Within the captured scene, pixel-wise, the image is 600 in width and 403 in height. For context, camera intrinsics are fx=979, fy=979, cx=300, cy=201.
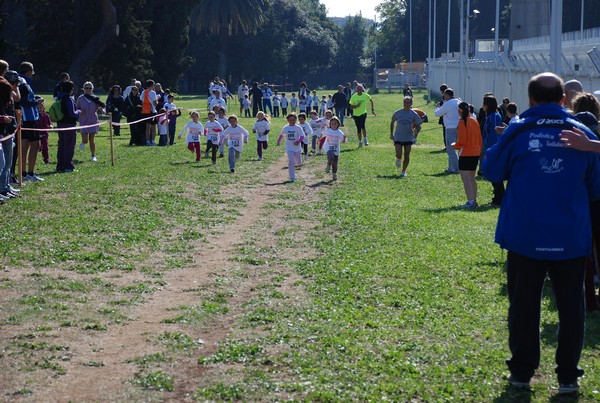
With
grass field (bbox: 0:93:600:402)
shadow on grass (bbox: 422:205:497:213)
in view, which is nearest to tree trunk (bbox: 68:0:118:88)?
grass field (bbox: 0:93:600:402)

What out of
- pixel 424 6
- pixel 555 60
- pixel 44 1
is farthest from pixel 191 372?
pixel 424 6

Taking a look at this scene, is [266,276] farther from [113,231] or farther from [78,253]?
[113,231]

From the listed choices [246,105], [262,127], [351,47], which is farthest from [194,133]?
[351,47]

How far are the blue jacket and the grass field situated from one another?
1056 mm

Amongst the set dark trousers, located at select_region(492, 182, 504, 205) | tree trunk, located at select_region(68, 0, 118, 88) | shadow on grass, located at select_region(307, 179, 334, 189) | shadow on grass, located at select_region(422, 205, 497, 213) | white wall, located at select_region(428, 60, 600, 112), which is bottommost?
shadow on grass, located at select_region(307, 179, 334, 189)

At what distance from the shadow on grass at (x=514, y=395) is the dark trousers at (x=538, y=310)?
0.30ft

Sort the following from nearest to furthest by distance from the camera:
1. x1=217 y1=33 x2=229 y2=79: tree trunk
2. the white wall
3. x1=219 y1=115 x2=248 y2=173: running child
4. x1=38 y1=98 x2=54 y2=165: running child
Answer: x1=38 y1=98 x2=54 y2=165: running child → x1=219 y1=115 x2=248 y2=173: running child → the white wall → x1=217 y1=33 x2=229 y2=79: tree trunk

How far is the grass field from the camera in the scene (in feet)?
23.1

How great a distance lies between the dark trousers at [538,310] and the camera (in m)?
6.66

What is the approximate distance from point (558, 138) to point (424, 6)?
120265 millimetres

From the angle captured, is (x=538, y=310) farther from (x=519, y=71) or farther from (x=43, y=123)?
(x=519, y=71)

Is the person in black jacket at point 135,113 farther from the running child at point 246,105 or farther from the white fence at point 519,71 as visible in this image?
the running child at point 246,105

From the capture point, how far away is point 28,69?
1878 centimetres

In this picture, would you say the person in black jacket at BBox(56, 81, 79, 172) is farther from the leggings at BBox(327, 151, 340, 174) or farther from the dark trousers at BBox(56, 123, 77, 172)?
the leggings at BBox(327, 151, 340, 174)
